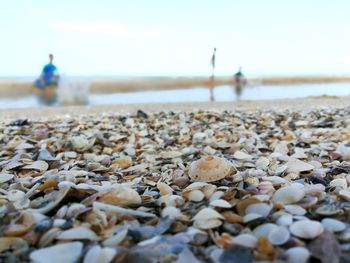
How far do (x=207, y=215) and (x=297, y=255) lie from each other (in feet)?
1.11

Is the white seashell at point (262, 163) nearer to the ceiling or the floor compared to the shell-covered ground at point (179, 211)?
nearer to the floor

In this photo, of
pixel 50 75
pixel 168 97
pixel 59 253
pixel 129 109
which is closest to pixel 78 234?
pixel 59 253

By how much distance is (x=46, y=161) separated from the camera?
254 cm

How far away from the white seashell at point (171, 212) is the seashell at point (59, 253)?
33 centimetres

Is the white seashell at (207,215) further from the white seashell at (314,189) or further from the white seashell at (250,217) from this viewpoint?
the white seashell at (314,189)

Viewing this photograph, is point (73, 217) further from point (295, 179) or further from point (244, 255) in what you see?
point (295, 179)

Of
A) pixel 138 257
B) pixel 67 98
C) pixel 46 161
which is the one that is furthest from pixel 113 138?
pixel 67 98

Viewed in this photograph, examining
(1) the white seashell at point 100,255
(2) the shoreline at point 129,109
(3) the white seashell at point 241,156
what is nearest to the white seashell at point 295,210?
(1) the white seashell at point 100,255

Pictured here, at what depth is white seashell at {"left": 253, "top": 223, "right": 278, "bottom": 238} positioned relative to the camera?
3.89 ft

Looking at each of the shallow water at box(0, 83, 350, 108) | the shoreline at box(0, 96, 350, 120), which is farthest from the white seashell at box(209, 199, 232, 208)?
the shallow water at box(0, 83, 350, 108)

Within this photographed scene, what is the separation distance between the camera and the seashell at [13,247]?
1.16 metres

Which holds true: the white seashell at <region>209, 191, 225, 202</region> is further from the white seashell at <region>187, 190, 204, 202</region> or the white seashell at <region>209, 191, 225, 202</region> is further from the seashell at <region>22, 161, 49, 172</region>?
the seashell at <region>22, 161, 49, 172</region>

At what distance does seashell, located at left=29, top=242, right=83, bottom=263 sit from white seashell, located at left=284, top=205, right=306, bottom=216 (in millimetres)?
674

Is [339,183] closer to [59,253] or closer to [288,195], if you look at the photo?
[288,195]
